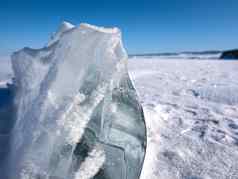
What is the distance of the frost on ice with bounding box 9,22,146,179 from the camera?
75 centimetres

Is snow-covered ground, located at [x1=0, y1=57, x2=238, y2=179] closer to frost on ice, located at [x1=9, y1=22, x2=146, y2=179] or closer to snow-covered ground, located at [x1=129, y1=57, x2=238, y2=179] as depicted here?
snow-covered ground, located at [x1=129, y1=57, x2=238, y2=179]

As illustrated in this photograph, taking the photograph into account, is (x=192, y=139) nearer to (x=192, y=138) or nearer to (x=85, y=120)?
(x=192, y=138)

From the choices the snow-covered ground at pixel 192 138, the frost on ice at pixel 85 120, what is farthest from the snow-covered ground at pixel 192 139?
the frost on ice at pixel 85 120

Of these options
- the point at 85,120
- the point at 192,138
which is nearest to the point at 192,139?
the point at 192,138

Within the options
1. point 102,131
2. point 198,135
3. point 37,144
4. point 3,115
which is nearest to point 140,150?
point 102,131

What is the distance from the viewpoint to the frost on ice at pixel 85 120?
2.46ft

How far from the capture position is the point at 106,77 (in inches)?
35.4

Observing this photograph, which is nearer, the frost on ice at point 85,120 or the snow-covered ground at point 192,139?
the frost on ice at point 85,120

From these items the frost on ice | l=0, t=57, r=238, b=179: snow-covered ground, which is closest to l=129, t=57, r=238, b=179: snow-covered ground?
l=0, t=57, r=238, b=179: snow-covered ground

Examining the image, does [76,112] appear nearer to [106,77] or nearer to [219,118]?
[106,77]

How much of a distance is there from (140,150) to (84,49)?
2.11 feet

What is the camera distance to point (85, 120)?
2.70 ft

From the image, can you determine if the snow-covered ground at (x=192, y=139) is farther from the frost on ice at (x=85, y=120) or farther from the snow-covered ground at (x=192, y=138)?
the frost on ice at (x=85, y=120)

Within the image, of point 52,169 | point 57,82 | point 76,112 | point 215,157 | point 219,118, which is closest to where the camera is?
point 52,169
